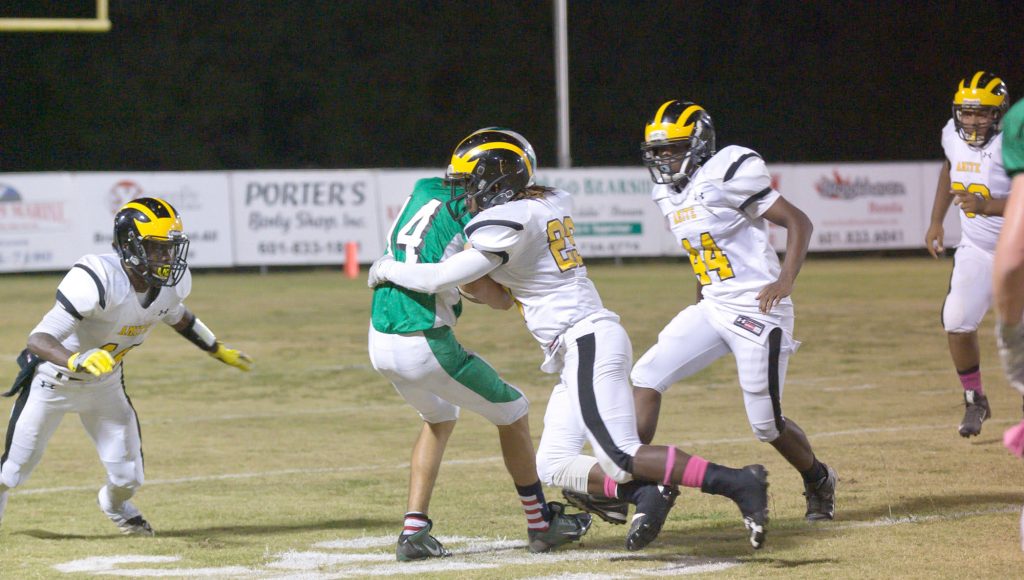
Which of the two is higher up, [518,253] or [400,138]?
[518,253]

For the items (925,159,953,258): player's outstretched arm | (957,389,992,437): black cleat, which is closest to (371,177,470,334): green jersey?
(957,389,992,437): black cleat

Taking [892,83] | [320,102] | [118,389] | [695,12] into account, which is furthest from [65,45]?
[118,389]

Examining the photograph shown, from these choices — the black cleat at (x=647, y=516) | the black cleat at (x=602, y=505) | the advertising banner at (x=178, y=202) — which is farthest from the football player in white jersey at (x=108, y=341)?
the advertising banner at (x=178, y=202)

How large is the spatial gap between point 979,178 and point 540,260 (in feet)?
12.1

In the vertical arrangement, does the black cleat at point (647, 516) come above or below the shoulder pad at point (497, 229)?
below

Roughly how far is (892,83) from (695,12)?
5.94m

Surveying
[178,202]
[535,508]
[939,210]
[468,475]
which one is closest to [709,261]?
[535,508]

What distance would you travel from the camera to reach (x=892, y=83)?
39.1 m

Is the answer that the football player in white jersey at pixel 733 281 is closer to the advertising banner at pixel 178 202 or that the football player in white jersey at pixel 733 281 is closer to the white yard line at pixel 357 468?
the white yard line at pixel 357 468

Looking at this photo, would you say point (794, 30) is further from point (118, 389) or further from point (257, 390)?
point (118, 389)

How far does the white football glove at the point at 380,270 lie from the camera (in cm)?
531

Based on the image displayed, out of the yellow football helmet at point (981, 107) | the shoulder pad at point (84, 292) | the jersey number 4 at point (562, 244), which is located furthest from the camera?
the yellow football helmet at point (981, 107)

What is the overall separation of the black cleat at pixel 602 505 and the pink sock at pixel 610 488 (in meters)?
0.06

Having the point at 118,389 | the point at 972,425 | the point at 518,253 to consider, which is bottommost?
the point at 972,425
